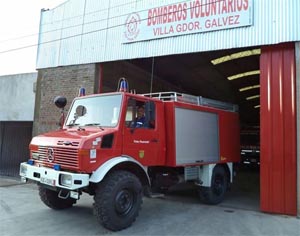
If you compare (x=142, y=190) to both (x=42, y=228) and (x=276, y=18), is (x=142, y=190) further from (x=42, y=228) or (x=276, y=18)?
(x=276, y=18)

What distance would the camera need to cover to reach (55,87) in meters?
12.6

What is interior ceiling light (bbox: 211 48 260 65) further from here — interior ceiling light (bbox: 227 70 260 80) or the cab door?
the cab door

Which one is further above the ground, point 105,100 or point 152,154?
point 105,100

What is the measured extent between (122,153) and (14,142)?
12.9m

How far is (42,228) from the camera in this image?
6551mm

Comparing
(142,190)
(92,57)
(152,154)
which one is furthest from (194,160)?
(92,57)

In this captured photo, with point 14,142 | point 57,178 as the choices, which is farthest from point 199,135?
point 14,142

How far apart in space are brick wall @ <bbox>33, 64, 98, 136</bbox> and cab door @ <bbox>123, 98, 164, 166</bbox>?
183 inches

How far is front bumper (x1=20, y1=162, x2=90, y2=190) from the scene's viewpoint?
19.8 feet

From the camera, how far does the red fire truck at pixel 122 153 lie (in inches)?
246

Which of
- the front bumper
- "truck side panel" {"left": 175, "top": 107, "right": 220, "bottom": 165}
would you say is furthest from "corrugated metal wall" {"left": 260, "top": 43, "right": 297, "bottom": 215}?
the front bumper

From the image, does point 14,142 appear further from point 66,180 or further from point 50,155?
point 66,180

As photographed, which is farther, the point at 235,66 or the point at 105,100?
the point at 235,66

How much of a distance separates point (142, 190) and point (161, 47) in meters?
4.85
